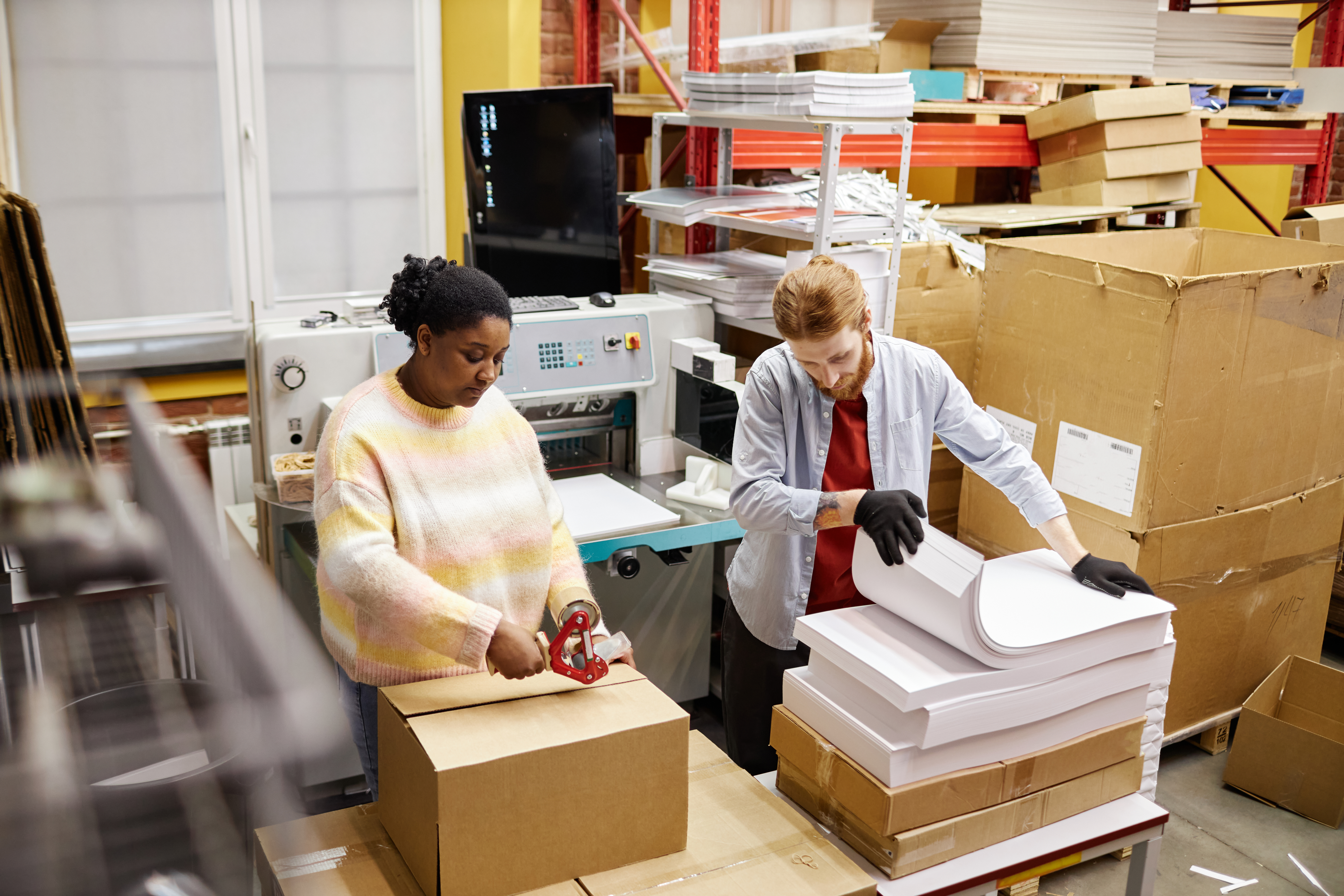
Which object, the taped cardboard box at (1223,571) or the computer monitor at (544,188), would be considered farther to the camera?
the computer monitor at (544,188)

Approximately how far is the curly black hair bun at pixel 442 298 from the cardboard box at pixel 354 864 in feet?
2.23

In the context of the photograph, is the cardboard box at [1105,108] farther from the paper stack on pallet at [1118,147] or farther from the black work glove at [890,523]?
the black work glove at [890,523]

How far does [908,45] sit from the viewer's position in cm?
418

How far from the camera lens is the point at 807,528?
5.91 feet

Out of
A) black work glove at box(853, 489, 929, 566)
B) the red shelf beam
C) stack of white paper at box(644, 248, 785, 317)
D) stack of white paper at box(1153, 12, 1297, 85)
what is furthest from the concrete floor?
stack of white paper at box(1153, 12, 1297, 85)

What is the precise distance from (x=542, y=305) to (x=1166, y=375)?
5.06 feet

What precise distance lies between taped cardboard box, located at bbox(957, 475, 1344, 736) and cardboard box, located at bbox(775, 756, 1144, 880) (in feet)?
3.28

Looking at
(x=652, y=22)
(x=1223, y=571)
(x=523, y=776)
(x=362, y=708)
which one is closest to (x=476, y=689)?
(x=523, y=776)

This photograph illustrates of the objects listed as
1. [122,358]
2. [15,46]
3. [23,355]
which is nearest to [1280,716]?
[122,358]

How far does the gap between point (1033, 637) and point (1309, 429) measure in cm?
173

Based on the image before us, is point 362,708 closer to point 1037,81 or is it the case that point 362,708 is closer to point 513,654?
point 513,654

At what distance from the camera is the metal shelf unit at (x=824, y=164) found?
2.59 m

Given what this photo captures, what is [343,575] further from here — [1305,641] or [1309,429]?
[1305,641]

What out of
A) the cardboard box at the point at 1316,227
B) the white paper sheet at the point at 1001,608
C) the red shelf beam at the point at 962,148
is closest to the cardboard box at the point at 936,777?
the white paper sheet at the point at 1001,608
